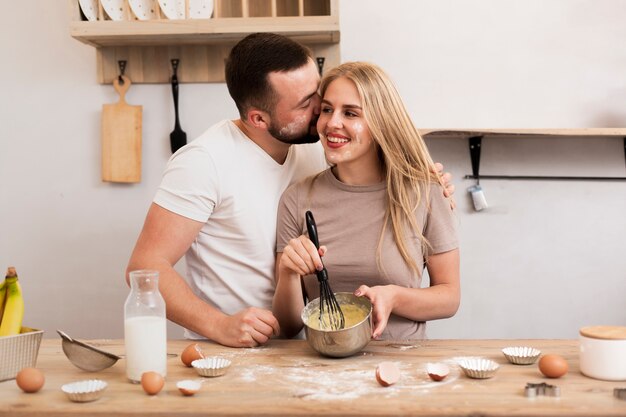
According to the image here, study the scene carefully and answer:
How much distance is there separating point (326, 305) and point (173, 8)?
146 cm

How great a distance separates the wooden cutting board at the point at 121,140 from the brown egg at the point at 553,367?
1.91 meters

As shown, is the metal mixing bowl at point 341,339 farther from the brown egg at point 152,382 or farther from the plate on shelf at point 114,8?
the plate on shelf at point 114,8

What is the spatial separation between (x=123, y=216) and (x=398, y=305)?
152 centimetres

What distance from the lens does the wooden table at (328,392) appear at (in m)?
1.12

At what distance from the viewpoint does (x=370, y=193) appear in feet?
5.98

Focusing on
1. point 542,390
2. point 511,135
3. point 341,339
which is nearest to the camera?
point 542,390

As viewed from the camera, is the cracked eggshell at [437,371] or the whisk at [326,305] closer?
the cracked eggshell at [437,371]

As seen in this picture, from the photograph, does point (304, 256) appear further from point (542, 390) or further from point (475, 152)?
point (475, 152)

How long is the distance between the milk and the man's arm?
0.30 metres

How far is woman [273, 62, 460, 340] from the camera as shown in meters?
1.74

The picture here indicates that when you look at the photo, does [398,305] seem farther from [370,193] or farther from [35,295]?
[35,295]

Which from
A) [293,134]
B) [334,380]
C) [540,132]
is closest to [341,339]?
[334,380]

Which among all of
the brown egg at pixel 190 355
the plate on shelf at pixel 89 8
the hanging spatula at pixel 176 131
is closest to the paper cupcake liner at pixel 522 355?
the brown egg at pixel 190 355

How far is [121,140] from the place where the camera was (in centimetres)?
274
